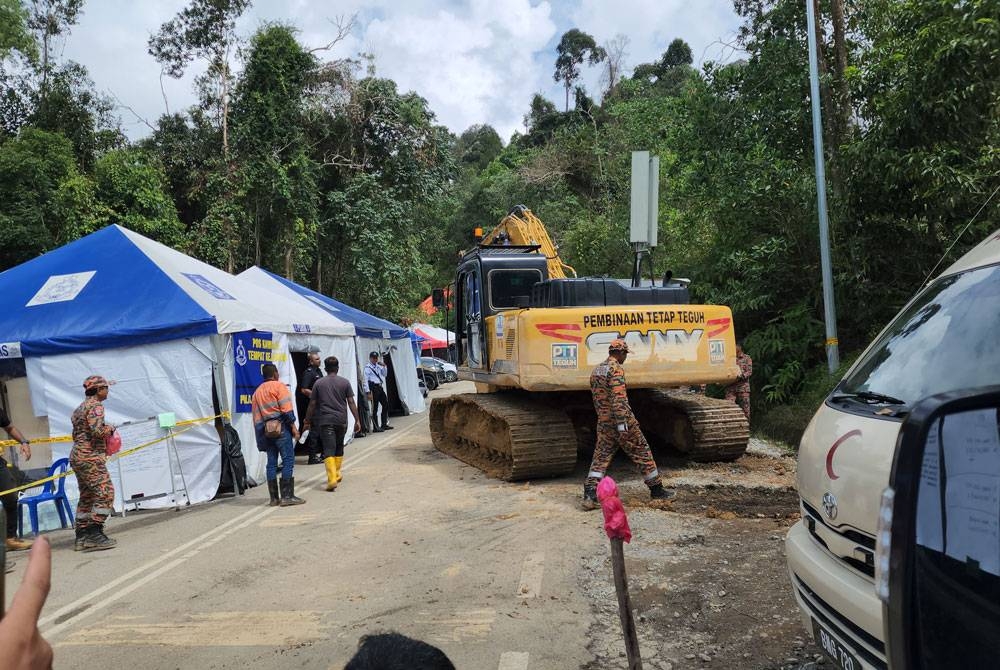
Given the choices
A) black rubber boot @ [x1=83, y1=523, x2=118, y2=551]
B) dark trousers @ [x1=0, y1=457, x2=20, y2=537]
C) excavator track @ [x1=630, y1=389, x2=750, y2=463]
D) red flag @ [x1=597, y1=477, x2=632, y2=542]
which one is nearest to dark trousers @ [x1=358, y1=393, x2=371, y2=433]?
excavator track @ [x1=630, y1=389, x2=750, y2=463]

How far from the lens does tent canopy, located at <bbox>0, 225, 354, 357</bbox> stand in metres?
9.61

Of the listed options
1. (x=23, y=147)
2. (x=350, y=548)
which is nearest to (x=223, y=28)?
(x=23, y=147)

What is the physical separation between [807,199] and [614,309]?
650 cm

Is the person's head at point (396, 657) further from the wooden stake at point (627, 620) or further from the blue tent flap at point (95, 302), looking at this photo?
the blue tent flap at point (95, 302)

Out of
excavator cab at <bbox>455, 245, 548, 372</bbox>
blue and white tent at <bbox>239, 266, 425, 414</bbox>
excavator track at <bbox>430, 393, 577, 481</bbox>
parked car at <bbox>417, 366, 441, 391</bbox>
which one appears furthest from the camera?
parked car at <bbox>417, 366, 441, 391</bbox>

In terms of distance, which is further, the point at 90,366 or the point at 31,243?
the point at 31,243

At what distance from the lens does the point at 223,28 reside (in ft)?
81.5

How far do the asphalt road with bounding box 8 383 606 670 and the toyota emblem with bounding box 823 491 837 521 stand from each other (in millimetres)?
1660

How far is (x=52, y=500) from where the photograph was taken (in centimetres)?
848

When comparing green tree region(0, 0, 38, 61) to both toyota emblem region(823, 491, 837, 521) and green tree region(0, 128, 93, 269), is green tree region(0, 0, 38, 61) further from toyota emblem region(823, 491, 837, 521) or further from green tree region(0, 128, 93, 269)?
toyota emblem region(823, 491, 837, 521)

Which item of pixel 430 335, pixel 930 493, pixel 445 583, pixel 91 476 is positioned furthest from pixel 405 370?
pixel 930 493

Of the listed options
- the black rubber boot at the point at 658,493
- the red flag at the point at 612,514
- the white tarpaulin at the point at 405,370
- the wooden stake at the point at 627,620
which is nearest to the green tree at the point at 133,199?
the white tarpaulin at the point at 405,370

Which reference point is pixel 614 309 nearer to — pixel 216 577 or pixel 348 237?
pixel 216 577

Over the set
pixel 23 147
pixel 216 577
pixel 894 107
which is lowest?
pixel 216 577
